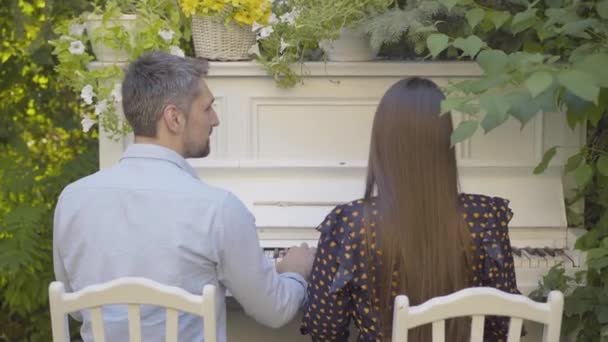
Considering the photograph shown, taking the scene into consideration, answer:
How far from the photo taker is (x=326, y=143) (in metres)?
3.19

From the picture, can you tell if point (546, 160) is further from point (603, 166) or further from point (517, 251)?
point (517, 251)

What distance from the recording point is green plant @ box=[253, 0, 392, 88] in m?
3.03

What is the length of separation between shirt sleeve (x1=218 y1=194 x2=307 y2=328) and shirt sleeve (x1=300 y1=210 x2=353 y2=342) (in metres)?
0.07

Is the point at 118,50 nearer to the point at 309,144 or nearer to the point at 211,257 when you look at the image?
the point at 309,144

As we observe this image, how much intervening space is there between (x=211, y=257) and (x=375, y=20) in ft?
3.78

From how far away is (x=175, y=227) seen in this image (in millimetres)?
2115

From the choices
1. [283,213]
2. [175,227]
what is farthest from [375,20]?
[175,227]

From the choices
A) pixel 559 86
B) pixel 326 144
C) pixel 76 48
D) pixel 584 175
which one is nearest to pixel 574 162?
pixel 584 175

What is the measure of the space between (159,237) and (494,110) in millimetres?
773

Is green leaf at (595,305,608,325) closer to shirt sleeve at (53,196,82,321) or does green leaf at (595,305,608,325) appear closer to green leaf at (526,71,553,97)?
green leaf at (526,71,553,97)

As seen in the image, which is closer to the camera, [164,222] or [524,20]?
[164,222]

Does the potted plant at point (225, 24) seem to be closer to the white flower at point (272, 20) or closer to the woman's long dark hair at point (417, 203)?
the white flower at point (272, 20)

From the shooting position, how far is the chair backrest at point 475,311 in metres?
1.81

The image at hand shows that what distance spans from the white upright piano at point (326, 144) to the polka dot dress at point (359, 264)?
0.81 m
